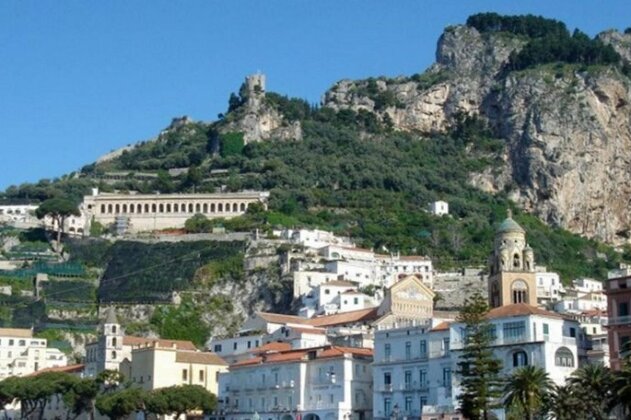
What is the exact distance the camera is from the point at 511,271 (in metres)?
89.6

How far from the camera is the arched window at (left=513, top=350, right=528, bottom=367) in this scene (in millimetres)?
69188

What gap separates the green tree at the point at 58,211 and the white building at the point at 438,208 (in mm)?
42120

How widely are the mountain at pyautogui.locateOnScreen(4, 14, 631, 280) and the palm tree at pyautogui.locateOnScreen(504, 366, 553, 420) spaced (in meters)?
70.6

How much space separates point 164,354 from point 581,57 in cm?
10798

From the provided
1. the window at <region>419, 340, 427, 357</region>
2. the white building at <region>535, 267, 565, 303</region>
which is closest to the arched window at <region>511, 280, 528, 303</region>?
the window at <region>419, 340, 427, 357</region>

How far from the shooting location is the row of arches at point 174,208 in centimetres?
14550

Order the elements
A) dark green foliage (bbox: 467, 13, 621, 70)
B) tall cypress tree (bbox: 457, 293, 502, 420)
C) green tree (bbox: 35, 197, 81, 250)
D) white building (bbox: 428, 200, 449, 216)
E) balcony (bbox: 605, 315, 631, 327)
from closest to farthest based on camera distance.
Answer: tall cypress tree (bbox: 457, 293, 502, 420) < balcony (bbox: 605, 315, 631, 327) < green tree (bbox: 35, 197, 81, 250) < white building (bbox: 428, 200, 449, 216) < dark green foliage (bbox: 467, 13, 621, 70)

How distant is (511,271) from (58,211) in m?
67.7

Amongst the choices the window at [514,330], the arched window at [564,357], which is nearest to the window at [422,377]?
the window at [514,330]

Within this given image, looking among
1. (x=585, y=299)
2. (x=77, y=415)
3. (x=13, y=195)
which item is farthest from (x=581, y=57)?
(x=77, y=415)

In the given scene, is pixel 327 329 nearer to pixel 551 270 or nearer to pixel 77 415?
pixel 77 415

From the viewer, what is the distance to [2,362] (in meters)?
113

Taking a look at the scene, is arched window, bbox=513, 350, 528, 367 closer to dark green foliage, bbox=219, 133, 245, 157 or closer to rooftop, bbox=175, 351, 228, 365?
rooftop, bbox=175, 351, 228, 365

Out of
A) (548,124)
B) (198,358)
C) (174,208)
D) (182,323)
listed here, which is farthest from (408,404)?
(548,124)
